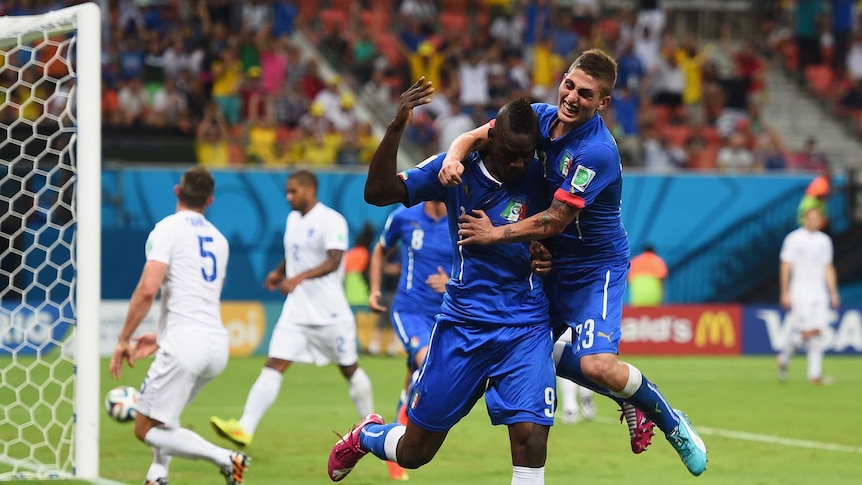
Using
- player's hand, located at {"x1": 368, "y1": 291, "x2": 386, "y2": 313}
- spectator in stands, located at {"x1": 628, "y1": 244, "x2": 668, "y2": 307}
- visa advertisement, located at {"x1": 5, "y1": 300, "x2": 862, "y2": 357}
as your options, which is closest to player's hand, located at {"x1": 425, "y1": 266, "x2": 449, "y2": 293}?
player's hand, located at {"x1": 368, "y1": 291, "x2": 386, "y2": 313}

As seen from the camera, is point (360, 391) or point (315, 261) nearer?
point (360, 391)

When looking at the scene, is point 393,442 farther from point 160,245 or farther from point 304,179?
point 304,179

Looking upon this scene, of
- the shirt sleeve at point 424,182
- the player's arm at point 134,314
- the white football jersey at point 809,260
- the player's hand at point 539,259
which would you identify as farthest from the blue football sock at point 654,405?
the white football jersey at point 809,260

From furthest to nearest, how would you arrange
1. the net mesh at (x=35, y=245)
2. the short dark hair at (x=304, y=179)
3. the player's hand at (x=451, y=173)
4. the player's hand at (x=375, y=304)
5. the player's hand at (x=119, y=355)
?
Answer: the short dark hair at (x=304, y=179)
the player's hand at (x=375, y=304)
the net mesh at (x=35, y=245)
the player's hand at (x=119, y=355)
the player's hand at (x=451, y=173)

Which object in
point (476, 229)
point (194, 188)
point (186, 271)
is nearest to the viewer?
point (476, 229)

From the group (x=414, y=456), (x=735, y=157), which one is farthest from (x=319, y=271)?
(x=735, y=157)

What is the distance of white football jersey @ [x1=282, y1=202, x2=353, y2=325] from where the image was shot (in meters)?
11.9

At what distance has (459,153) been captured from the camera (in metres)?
6.82

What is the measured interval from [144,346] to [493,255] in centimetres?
276

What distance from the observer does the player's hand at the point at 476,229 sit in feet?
22.1

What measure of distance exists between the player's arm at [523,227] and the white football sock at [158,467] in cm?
291

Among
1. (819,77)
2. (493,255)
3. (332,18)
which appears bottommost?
(493,255)

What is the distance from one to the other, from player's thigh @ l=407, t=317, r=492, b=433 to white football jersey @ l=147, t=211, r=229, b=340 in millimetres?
2167

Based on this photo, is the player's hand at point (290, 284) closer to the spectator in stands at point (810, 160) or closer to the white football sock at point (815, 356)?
the white football sock at point (815, 356)
